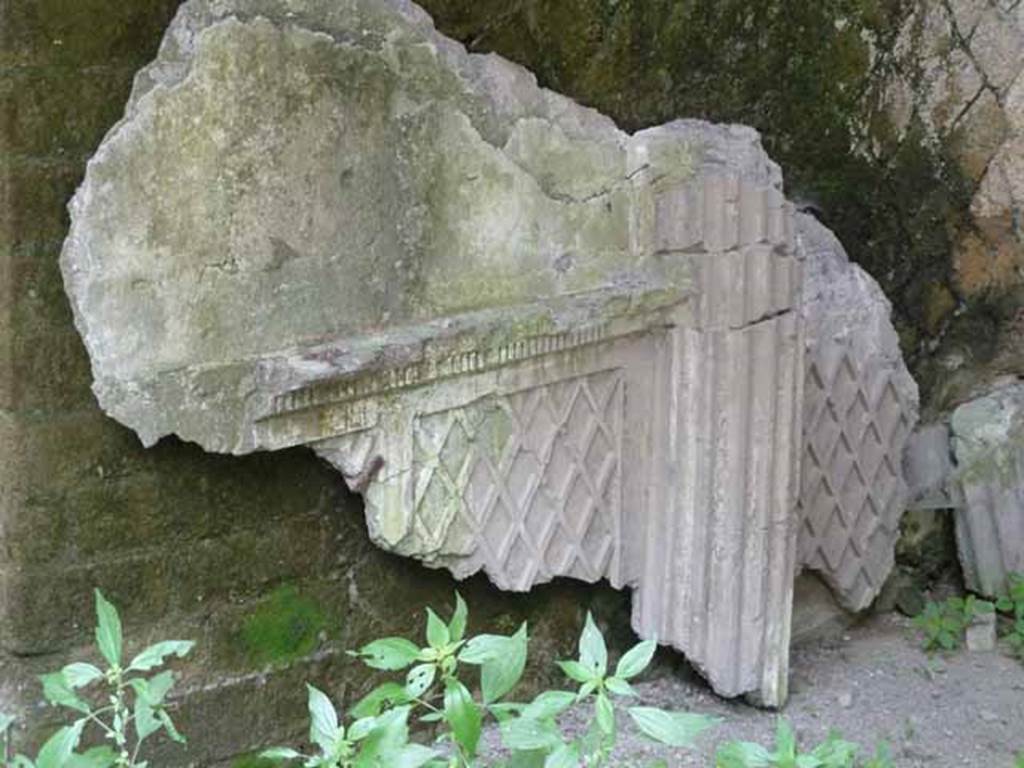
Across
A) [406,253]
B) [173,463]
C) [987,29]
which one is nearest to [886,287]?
Result: [987,29]

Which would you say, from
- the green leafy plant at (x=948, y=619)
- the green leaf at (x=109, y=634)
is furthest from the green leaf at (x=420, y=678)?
the green leafy plant at (x=948, y=619)

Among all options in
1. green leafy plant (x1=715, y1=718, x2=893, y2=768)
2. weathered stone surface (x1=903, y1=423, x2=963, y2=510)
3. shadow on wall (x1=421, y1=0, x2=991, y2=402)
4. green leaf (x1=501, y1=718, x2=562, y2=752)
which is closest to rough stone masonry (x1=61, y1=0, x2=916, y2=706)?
shadow on wall (x1=421, y1=0, x2=991, y2=402)

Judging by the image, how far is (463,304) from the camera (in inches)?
129

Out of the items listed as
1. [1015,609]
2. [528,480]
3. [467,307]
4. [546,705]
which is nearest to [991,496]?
[1015,609]

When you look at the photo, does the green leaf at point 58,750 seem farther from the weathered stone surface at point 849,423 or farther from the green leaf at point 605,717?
the weathered stone surface at point 849,423

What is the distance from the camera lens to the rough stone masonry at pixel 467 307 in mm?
2859

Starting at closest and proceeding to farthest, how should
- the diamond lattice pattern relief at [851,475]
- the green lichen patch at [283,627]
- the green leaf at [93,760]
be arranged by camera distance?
1. the green leaf at [93,760]
2. the green lichen patch at [283,627]
3. the diamond lattice pattern relief at [851,475]

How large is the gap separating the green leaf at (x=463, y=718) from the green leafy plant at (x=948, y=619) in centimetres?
235

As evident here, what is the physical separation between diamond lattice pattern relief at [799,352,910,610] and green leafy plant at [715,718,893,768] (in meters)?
0.82

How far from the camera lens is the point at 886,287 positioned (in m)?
4.41

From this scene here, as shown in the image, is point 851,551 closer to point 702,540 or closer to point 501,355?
point 702,540

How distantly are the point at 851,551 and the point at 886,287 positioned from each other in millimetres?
674

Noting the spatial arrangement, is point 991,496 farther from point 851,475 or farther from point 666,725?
point 666,725

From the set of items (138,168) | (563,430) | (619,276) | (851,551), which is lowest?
(851,551)
